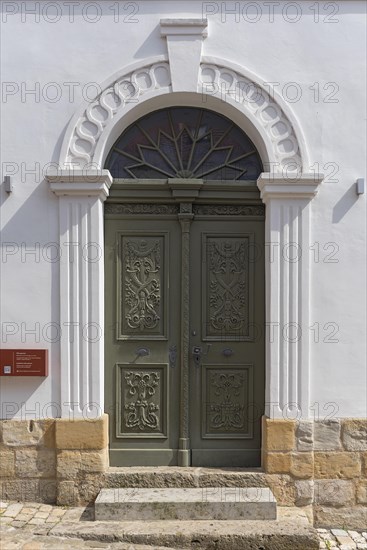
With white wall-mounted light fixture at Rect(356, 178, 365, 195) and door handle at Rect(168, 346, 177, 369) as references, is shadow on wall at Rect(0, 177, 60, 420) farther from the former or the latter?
white wall-mounted light fixture at Rect(356, 178, 365, 195)

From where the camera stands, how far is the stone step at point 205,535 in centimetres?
436

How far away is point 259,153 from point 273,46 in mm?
955

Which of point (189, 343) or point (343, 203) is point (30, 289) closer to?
point (189, 343)

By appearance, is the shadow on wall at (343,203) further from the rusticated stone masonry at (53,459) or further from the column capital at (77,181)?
the rusticated stone masonry at (53,459)

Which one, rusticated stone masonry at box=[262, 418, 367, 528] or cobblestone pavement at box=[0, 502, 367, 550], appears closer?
cobblestone pavement at box=[0, 502, 367, 550]

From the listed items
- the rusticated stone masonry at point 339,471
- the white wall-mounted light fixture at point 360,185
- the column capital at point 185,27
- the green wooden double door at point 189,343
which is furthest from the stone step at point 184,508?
the column capital at point 185,27

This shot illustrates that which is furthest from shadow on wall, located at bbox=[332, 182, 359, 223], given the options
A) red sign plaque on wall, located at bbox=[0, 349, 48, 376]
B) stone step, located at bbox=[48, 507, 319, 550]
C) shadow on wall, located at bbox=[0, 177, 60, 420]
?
red sign plaque on wall, located at bbox=[0, 349, 48, 376]

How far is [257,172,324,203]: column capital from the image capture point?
16.0ft

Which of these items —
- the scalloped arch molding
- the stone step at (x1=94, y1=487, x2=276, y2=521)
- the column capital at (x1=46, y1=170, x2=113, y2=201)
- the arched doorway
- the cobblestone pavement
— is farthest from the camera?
the arched doorway

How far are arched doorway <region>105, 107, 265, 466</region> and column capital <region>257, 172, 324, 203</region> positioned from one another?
0.93ft

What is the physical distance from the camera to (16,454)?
495 cm

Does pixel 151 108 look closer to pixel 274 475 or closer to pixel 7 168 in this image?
pixel 7 168

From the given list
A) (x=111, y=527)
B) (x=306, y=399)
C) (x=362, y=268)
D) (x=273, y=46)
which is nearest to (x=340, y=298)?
(x=362, y=268)

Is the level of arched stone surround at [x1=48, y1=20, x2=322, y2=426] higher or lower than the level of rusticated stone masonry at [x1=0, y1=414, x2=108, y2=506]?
higher
